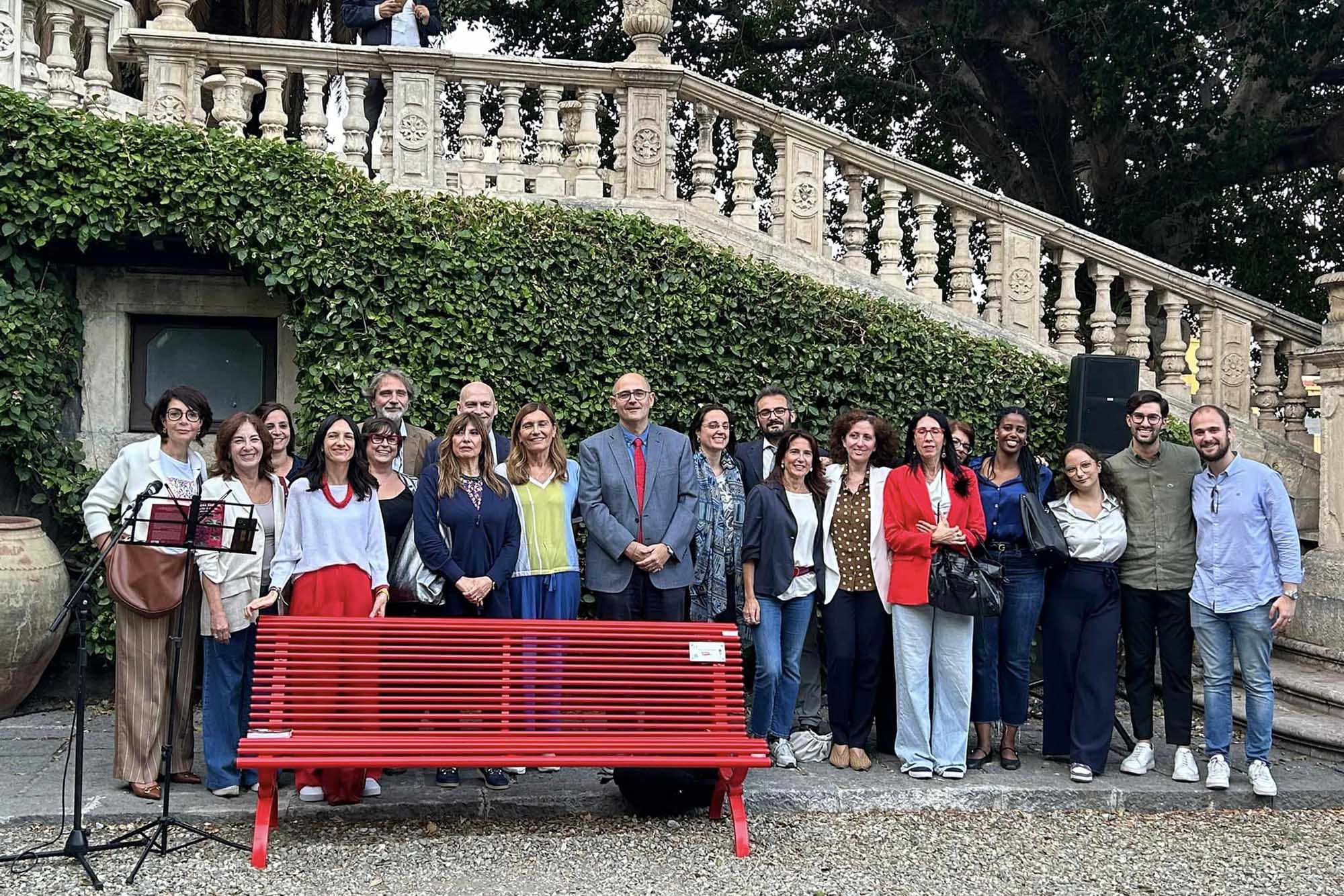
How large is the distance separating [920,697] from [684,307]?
9.85ft

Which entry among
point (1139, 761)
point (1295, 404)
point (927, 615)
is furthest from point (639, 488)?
point (1295, 404)

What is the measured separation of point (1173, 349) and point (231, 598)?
6.78 m

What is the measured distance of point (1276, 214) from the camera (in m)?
12.6

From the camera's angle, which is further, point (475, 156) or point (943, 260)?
point (943, 260)

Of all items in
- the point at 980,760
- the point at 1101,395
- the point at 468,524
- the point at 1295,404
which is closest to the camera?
the point at 468,524

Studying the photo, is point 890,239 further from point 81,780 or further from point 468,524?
point 81,780

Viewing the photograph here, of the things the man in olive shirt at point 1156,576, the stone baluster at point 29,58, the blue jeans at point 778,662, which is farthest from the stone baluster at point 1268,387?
the stone baluster at point 29,58

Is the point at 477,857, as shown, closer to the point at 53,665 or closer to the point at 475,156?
the point at 53,665

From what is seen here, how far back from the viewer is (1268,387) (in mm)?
9133

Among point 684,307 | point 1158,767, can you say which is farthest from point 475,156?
point 1158,767

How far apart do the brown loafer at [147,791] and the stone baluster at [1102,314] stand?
6.69m

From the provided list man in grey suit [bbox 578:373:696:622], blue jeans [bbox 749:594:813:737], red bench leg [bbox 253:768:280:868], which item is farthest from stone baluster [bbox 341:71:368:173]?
red bench leg [bbox 253:768:280:868]

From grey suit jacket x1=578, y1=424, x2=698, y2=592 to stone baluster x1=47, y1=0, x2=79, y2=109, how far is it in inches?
176

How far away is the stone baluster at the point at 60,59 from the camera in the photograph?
7.86 m
